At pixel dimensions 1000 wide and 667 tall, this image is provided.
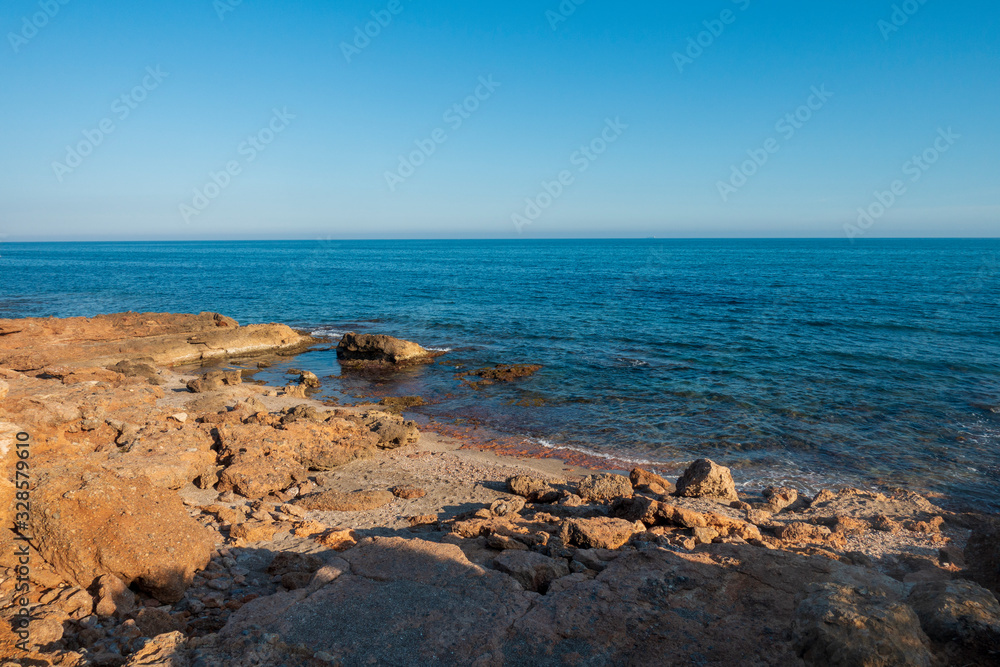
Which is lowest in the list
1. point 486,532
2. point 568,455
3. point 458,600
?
point 568,455

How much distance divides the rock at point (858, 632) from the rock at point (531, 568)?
306cm

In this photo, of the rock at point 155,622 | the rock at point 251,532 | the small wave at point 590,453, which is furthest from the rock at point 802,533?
the rock at point 155,622

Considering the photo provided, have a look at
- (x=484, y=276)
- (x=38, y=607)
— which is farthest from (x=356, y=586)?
(x=484, y=276)

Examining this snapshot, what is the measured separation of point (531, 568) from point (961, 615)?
15.7 ft

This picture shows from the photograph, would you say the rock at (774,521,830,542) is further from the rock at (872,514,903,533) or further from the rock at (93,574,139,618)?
the rock at (93,574,139,618)

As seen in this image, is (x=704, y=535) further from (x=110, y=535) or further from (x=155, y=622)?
(x=110, y=535)

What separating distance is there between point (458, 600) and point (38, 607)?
16.1ft

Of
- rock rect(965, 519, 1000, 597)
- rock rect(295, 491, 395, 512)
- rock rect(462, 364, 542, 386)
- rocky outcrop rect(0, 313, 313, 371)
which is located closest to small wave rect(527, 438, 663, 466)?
rock rect(295, 491, 395, 512)

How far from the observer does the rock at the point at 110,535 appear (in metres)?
6.87

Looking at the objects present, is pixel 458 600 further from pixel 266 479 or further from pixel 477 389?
pixel 477 389

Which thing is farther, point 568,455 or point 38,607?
point 568,455

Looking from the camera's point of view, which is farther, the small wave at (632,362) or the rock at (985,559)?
the small wave at (632,362)

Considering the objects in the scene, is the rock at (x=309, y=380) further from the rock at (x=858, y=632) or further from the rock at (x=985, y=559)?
the rock at (x=985, y=559)

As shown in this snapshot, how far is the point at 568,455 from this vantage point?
1584cm
